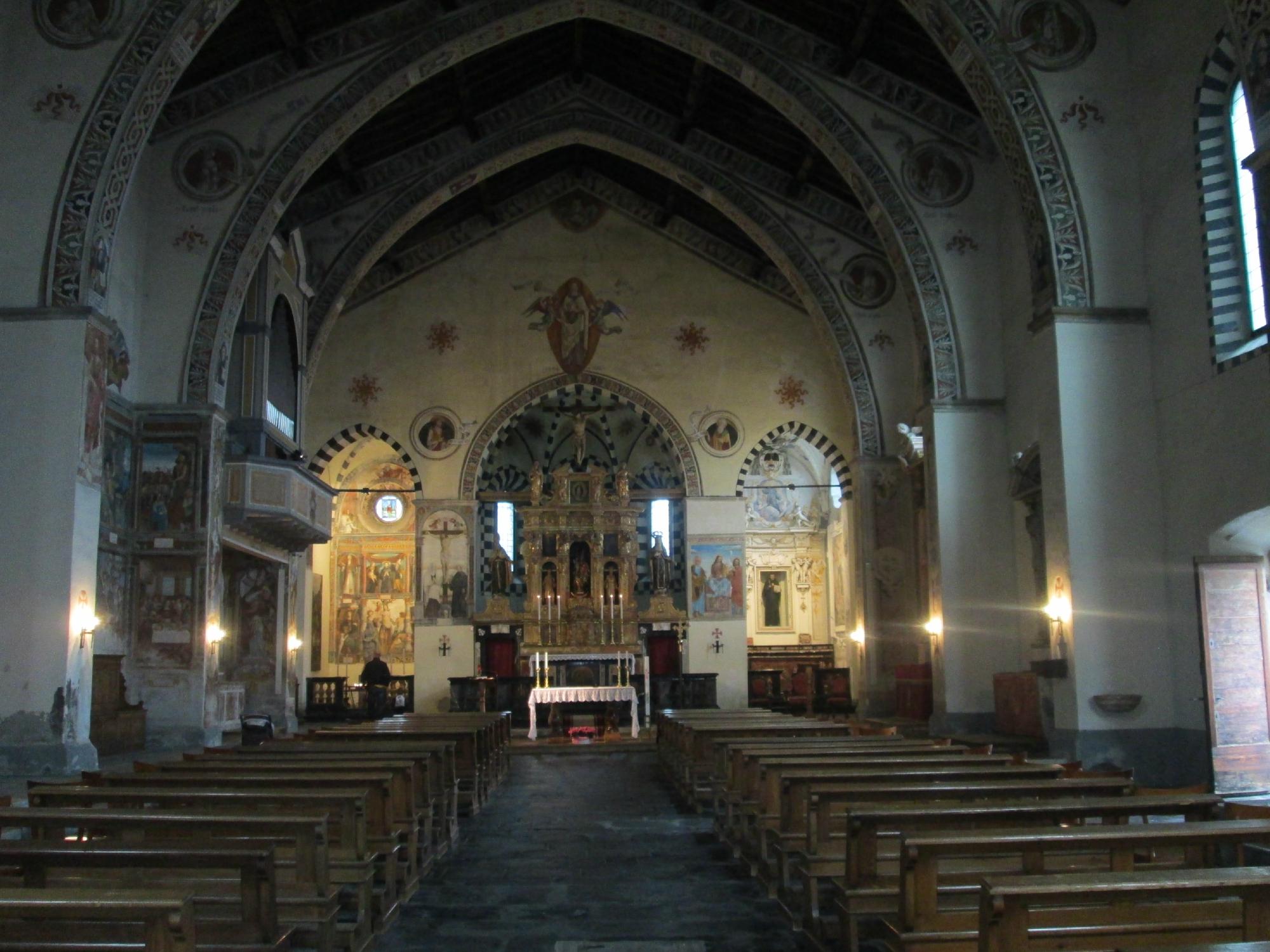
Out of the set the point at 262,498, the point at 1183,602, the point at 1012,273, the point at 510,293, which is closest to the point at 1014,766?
the point at 1183,602

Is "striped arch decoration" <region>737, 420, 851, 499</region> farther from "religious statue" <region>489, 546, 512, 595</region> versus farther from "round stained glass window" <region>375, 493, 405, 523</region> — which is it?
"round stained glass window" <region>375, 493, 405, 523</region>

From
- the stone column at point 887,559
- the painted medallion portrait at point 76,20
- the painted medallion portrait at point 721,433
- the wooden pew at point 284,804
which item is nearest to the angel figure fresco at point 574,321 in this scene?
the painted medallion portrait at point 721,433

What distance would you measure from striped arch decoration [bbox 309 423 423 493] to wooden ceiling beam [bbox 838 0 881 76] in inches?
476

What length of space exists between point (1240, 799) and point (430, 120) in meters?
15.9

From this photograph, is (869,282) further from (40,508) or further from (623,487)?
(40,508)

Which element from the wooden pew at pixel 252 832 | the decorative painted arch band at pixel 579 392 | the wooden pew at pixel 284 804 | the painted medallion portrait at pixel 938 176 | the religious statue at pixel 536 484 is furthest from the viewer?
the religious statue at pixel 536 484

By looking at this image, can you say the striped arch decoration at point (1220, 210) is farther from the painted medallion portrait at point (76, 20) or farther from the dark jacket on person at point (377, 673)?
the dark jacket on person at point (377, 673)

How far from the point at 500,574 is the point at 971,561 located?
38.0 ft

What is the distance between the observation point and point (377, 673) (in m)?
24.0

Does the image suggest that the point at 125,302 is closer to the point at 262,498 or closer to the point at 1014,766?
the point at 262,498

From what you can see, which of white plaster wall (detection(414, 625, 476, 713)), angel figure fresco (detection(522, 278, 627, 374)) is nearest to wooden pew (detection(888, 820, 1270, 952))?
white plaster wall (detection(414, 625, 476, 713))

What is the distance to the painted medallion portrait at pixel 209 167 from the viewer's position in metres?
16.6

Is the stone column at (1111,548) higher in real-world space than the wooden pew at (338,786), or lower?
higher

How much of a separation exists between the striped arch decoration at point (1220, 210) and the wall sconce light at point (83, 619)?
11279 millimetres
